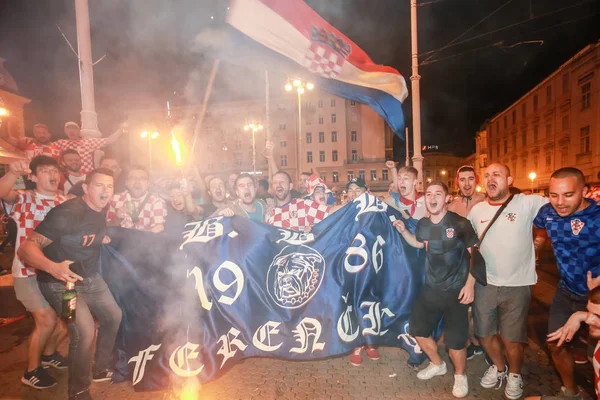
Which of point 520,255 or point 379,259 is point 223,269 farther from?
point 520,255

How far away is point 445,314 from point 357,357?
1.10m

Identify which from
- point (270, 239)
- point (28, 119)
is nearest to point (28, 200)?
point (270, 239)

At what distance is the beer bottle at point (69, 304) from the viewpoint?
2967 millimetres

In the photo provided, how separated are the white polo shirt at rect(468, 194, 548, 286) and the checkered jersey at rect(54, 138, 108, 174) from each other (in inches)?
213

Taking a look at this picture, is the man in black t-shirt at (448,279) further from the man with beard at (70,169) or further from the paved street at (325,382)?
the man with beard at (70,169)

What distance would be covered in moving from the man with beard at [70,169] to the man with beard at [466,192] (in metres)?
4.99

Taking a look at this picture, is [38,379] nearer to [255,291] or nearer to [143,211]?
[143,211]

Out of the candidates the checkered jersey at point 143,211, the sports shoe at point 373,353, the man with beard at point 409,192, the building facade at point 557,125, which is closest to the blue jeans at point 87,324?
the checkered jersey at point 143,211

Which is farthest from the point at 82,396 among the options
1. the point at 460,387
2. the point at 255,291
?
the point at 460,387

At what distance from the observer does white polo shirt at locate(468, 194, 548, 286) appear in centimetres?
313

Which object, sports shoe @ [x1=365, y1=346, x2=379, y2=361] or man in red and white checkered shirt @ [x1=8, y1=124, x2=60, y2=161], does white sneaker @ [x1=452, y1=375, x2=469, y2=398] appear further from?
man in red and white checkered shirt @ [x1=8, y1=124, x2=60, y2=161]

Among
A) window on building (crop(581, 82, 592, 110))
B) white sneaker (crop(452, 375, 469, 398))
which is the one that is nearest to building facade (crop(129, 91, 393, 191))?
Result: window on building (crop(581, 82, 592, 110))

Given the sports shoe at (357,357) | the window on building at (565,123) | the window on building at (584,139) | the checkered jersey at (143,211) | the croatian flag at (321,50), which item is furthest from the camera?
the window on building at (565,123)

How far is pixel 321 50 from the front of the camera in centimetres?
512
